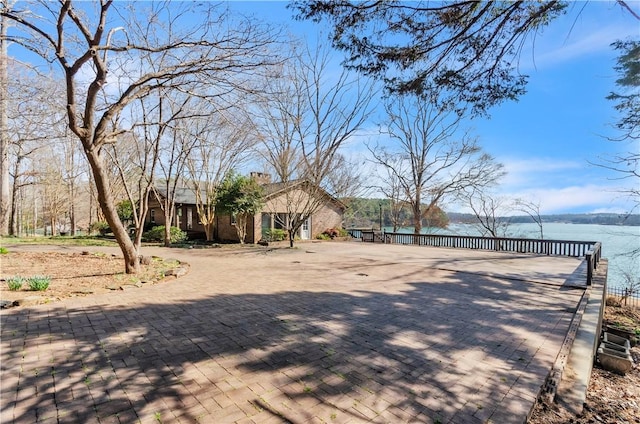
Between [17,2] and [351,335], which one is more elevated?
[17,2]

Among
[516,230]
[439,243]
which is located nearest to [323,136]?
[439,243]

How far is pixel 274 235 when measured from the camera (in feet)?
59.4

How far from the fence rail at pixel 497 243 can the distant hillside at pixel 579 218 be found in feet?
2.78

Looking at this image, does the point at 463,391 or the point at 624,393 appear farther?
the point at 624,393

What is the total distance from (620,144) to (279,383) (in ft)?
32.7

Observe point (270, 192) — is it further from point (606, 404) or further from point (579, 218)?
point (606, 404)

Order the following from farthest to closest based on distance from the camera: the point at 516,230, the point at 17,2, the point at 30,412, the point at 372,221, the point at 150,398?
the point at 372,221
the point at 516,230
the point at 17,2
the point at 150,398
the point at 30,412

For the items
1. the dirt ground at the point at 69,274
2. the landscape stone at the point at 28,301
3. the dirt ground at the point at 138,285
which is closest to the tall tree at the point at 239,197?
the dirt ground at the point at 69,274

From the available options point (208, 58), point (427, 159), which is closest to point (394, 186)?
point (427, 159)

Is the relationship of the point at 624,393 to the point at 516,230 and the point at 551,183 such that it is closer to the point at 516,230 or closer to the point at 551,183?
the point at 551,183

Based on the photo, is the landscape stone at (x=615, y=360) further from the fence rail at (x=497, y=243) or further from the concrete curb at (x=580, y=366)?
the fence rail at (x=497, y=243)

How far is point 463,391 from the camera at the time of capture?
2668mm

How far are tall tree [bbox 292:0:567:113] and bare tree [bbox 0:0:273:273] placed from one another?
2.11m

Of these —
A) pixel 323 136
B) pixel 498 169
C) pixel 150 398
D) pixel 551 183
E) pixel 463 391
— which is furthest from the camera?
pixel 498 169
